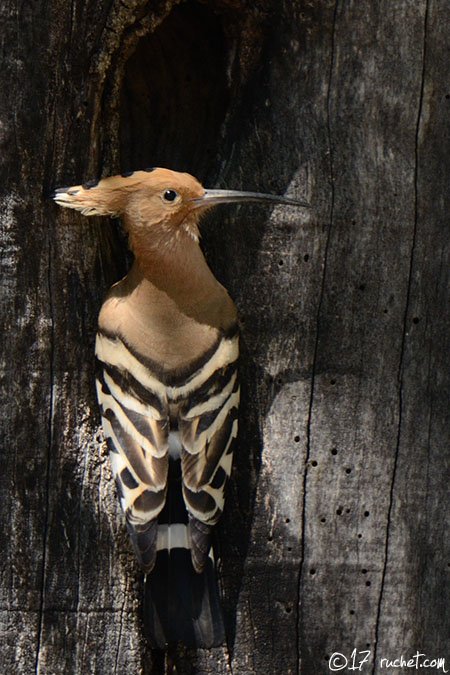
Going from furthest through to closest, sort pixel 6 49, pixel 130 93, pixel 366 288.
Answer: pixel 130 93, pixel 366 288, pixel 6 49

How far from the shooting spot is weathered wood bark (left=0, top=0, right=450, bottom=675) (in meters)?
3.37

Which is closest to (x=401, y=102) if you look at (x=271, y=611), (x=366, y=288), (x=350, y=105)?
(x=350, y=105)

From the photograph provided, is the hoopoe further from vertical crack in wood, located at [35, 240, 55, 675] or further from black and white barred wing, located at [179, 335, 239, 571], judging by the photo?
vertical crack in wood, located at [35, 240, 55, 675]

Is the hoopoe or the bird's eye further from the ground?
the bird's eye

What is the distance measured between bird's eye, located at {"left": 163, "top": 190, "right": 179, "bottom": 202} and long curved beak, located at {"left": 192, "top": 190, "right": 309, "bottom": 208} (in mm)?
56

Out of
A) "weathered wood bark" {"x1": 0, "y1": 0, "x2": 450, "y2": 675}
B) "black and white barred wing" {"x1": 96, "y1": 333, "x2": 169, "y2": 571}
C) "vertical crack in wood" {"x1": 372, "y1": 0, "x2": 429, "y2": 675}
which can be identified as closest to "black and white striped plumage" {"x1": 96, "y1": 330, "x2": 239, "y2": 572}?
"black and white barred wing" {"x1": 96, "y1": 333, "x2": 169, "y2": 571}

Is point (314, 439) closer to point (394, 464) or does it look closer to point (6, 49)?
point (394, 464)

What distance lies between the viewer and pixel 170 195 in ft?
10.9

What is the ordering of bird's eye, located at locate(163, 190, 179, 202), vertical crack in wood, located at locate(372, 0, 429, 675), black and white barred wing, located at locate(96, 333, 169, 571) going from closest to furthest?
black and white barred wing, located at locate(96, 333, 169, 571), bird's eye, located at locate(163, 190, 179, 202), vertical crack in wood, located at locate(372, 0, 429, 675)

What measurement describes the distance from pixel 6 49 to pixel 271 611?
5.92ft

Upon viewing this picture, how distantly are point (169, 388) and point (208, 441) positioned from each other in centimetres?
19

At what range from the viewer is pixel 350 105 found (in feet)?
11.2

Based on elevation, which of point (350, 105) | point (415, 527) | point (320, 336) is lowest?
point (415, 527)

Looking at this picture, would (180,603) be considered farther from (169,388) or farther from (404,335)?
(404,335)
